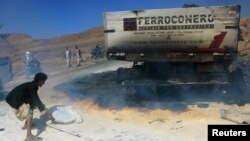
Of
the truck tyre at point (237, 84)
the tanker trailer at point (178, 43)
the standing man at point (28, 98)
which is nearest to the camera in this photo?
the standing man at point (28, 98)

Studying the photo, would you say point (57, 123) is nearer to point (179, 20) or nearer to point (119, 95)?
point (119, 95)

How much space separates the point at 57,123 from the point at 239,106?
15.2ft

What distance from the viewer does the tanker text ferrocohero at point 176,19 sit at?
9852 millimetres

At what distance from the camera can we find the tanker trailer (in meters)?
9.84

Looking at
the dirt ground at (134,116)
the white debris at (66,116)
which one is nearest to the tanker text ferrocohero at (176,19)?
the dirt ground at (134,116)

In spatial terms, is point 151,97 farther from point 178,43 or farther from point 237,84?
point 237,84

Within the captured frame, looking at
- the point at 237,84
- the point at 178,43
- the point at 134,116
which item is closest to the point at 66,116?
the point at 134,116

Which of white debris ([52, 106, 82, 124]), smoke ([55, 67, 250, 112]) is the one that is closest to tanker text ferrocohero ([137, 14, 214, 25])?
smoke ([55, 67, 250, 112])

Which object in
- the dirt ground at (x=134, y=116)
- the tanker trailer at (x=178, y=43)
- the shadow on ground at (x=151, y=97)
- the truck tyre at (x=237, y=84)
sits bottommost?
the dirt ground at (x=134, y=116)

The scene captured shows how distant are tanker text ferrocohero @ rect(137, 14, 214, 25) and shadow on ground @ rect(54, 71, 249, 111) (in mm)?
A: 2038

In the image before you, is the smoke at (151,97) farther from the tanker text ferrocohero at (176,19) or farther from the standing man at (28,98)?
the standing man at (28,98)

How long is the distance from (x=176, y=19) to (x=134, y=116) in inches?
116

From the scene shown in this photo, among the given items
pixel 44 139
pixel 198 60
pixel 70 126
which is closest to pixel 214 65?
pixel 198 60

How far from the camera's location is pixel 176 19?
1007 centimetres
